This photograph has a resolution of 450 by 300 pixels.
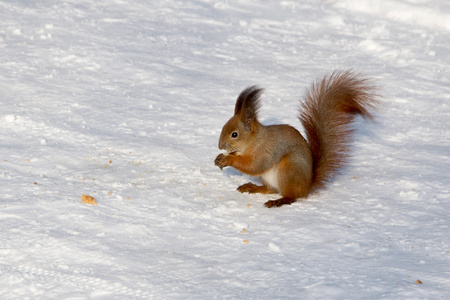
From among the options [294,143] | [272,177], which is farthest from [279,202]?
[294,143]

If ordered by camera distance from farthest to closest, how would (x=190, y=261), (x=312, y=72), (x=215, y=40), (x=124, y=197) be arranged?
(x=215, y=40) → (x=312, y=72) → (x=124, y=197) → (x=190, y=261)

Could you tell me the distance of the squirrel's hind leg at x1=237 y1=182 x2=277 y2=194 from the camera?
312 cm

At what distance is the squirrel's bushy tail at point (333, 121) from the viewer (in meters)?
3.13

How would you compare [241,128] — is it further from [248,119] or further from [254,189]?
[254,189]

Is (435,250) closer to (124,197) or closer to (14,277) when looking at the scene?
(124,197)

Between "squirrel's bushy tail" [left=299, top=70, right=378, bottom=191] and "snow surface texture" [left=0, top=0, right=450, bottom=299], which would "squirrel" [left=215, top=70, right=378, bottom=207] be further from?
"snow surface texture" [left=0, top=0, right=450, bottom=299]

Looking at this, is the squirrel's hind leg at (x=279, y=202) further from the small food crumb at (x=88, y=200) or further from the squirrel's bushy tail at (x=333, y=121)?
the small food crumb at (x=88, y=200)

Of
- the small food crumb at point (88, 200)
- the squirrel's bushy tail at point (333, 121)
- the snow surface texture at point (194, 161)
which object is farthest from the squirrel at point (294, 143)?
the small food crumb at point (88, 200)

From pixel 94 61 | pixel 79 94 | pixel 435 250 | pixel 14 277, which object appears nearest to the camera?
pixel 14 277

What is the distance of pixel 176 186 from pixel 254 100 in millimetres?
606

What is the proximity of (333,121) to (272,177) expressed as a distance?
1.54ft

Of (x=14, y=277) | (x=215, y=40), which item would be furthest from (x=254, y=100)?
(x=215, y=40)

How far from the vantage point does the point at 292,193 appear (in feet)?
9.73

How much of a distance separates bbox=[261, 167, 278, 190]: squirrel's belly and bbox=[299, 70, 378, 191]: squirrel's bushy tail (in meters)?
0.23
